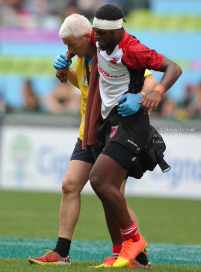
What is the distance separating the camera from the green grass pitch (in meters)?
5.72

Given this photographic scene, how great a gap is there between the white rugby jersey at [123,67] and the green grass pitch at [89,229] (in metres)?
1.51

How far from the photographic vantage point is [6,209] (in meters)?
11.0

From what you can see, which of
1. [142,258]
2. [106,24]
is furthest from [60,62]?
[142,258]

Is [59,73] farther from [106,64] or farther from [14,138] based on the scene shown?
[14,138]

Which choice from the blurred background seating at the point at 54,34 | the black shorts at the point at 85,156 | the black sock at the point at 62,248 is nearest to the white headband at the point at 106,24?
the black shorts at the point at 85,156

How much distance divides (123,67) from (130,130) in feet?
1.78

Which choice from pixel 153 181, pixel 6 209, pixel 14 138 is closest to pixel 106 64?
pixel 6 209

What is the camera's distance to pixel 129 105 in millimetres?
4887

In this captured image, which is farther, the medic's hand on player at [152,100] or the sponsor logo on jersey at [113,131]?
the sponsor logo on jersey at [113,131]

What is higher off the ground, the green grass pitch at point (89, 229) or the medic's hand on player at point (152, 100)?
the medic's hand on player at point (152, 100)

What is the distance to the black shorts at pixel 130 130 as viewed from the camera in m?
5.01

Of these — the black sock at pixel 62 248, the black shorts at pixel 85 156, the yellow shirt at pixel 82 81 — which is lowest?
the black sock at pixel 62 248

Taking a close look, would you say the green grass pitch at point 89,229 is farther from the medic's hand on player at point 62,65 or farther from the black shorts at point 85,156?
the medic's hand on player at point 62,65

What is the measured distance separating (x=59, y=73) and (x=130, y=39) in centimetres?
91
